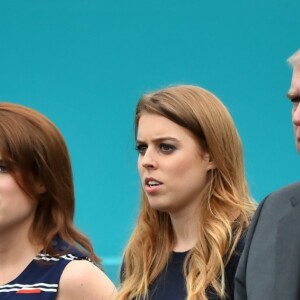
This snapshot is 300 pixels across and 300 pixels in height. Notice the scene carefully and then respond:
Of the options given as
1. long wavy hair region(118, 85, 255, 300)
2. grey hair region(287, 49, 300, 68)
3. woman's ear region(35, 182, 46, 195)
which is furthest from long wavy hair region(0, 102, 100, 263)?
grey hair region(287, 49, 300, 68)

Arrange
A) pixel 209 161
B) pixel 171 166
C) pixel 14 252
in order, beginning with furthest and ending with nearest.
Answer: pixel 14 252, pixel 209 161, pixel 171 166

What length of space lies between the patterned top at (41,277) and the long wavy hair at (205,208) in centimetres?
23

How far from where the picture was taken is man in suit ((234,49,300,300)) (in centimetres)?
242

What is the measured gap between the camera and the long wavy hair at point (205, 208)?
3045 mm

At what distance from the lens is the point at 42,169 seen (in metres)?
3.26

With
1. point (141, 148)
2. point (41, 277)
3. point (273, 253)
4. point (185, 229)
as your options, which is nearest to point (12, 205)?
point (41, 277)

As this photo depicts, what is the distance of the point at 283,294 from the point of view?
240cm

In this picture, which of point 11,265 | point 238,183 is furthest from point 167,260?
point 11,265

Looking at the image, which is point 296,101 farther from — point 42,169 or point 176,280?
point 42,169

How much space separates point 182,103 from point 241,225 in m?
0.48

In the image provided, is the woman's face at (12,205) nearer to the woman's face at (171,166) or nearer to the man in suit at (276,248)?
the woman's face at (171,166)

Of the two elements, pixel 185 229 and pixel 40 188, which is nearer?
pixel 185 229

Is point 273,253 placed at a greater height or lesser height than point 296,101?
lesser

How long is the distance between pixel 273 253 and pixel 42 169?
110 cm
